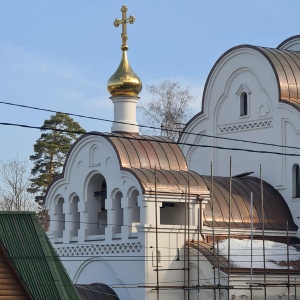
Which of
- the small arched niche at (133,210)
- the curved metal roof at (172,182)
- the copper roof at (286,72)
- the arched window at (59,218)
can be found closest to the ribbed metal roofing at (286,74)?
the copper roof at (286,72)

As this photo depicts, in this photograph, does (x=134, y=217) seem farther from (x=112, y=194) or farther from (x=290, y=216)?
(x=290, y=216)

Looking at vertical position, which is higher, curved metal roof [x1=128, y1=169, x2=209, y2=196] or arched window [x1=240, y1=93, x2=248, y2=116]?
arched window [x1=240, y1=93, x2=248, y2=116]

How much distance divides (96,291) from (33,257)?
7.89 metres

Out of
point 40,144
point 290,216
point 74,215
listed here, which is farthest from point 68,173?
point 40,144


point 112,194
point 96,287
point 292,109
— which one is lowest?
point 96,287

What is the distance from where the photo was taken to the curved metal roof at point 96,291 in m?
29.2

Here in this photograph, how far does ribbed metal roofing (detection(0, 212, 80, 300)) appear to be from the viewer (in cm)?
2150

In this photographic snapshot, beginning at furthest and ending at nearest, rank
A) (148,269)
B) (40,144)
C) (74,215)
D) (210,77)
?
(40,144) → (210,77) → (74,215) → (148,269)

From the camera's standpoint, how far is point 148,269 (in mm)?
29094

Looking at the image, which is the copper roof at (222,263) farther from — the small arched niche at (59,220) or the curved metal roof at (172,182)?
the small arched niche at (59,220)

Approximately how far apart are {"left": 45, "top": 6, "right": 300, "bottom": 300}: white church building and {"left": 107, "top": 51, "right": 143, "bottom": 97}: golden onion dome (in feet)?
0.08

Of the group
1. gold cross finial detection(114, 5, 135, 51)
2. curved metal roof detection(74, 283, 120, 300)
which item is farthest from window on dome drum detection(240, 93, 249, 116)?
curved metal roof detection(74, 283, 120, 300)

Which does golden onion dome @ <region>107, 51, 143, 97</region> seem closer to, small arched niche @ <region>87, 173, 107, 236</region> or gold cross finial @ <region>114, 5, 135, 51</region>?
gold cross finial @ <region>114, 5, 135, 51</region>

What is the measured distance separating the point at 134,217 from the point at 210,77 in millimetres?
6199
